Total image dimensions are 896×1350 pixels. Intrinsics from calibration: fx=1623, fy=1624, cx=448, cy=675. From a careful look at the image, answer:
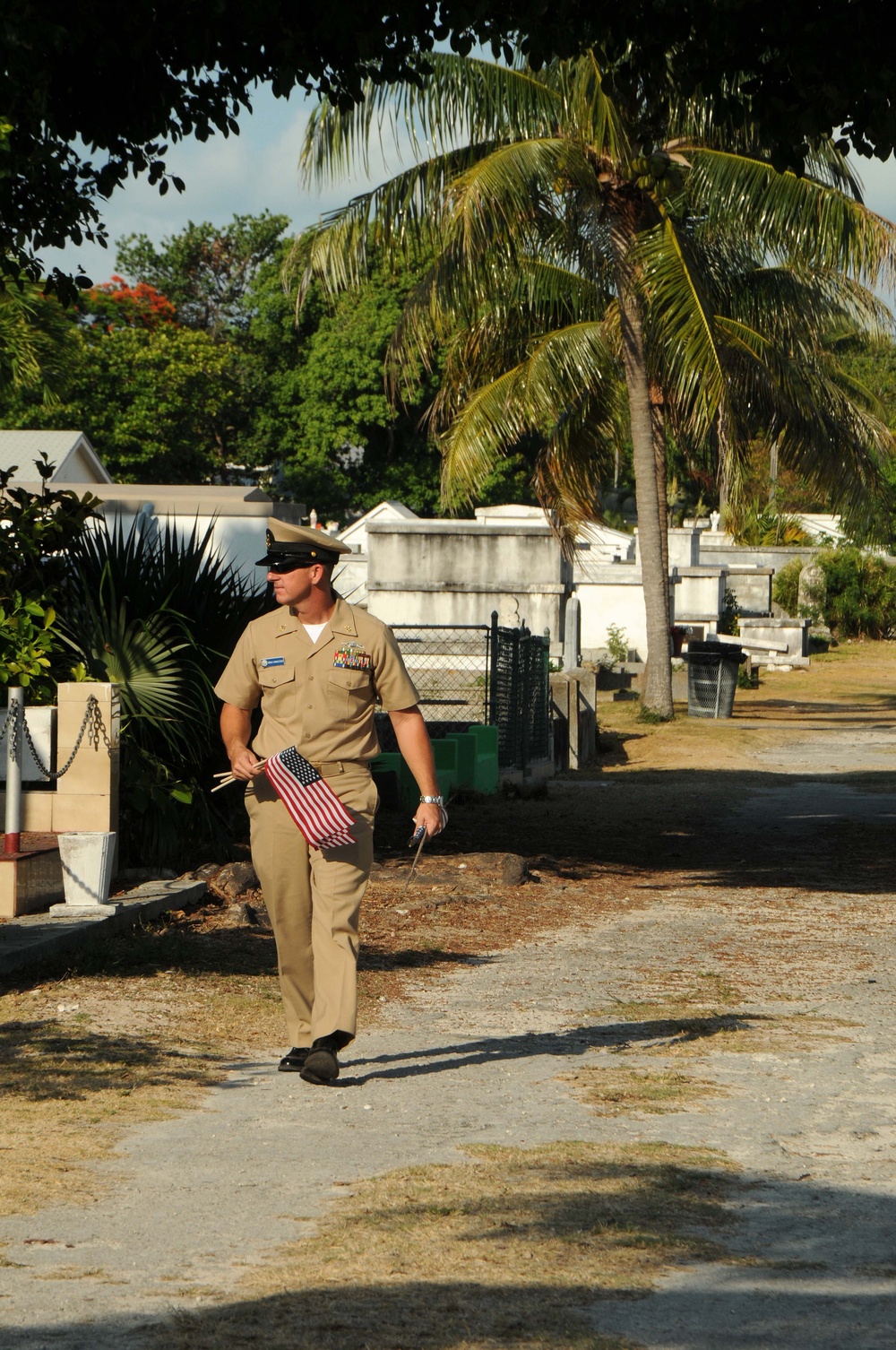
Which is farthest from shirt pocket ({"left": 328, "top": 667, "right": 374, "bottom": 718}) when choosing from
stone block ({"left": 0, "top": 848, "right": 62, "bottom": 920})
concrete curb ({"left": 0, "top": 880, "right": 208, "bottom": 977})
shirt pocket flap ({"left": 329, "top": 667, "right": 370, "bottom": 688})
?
stone block ({"left": 0, "top": 848, "right": 62, "bottom": 920})

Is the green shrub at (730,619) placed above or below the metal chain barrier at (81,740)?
above

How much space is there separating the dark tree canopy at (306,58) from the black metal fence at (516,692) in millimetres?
7093

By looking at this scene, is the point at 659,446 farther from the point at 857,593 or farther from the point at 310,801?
the point at 857,593

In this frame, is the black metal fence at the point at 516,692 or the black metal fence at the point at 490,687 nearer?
the black metal fence at the point at 490,687

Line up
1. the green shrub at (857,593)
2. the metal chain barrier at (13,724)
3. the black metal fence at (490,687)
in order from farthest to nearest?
the green shrub at (857,593) → the black metal fence at (490,687) → the metal chain barrier at (13,724)

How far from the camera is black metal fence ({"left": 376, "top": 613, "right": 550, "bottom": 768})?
1656 cm

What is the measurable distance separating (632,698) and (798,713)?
2908 mm

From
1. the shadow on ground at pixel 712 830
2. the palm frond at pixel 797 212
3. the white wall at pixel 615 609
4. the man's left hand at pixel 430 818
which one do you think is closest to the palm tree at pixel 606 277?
the palm frond at pixel 797 212

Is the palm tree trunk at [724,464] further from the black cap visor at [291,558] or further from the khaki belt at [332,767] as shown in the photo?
the khaki belt at [332,767]

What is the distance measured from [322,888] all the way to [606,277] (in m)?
18.7

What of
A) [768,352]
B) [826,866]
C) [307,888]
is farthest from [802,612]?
[307,888]

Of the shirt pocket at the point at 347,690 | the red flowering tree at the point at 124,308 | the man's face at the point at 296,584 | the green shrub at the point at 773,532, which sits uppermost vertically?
the red flowering tree at the point at 124,308

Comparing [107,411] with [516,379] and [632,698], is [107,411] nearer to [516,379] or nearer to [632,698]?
[632,698]

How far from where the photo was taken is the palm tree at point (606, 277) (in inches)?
746
